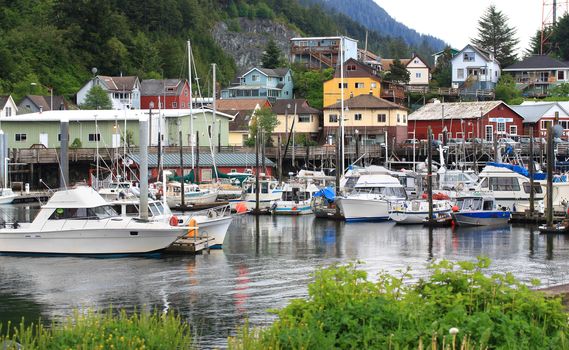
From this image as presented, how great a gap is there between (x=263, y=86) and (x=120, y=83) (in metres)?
18.4

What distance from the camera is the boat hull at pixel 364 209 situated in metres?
58.5

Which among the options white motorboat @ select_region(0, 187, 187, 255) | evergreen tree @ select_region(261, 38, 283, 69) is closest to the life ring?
white motorboat @ select_region(0, 187, 187, 255)

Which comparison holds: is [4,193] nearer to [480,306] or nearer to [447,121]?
[447,121]

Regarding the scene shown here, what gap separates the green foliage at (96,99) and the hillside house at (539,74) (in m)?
50.1

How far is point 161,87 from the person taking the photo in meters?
119

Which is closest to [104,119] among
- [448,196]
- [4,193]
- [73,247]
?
[4,193]

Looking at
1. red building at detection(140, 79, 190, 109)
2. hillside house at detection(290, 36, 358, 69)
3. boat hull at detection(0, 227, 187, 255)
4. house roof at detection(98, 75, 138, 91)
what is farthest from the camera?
hillside house at detection(290, 36, 358, 69)

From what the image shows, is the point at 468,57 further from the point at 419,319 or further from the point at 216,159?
the point at 419,319

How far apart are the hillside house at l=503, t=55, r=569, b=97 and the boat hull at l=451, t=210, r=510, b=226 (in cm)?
7315

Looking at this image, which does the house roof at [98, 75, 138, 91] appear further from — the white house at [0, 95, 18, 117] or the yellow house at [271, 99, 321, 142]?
the yellow house at [271, 99, 321, 142]

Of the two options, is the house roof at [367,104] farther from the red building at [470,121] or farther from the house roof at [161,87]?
the house roof at [161,87]

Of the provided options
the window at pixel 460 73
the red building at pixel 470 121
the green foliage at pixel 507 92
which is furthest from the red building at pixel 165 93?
the green foliage at pixel 507 92

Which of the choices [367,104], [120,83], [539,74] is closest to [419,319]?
[367,104]

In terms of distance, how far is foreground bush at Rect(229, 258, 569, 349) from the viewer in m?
14.6
